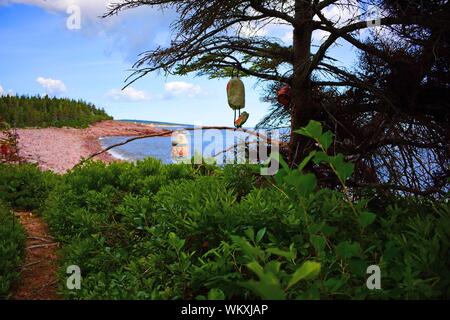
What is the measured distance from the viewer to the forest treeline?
521 inches

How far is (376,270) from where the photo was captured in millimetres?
1422

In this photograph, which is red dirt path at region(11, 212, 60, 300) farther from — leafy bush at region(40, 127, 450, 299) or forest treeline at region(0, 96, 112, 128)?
forest treeline at region(0, 96, 112, 128)

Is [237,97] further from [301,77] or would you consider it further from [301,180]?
[301,180]

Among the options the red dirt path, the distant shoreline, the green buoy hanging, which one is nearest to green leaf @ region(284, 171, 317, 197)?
the red dirt path

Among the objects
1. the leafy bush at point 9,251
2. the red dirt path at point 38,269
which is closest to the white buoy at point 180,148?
the red dirt path at point 38,269

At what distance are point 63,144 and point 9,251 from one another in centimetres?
725

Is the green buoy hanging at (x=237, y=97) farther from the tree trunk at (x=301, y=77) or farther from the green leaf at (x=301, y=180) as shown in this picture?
the green leaf at (x=301, y=180)

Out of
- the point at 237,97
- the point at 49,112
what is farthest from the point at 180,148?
the point at 49,112

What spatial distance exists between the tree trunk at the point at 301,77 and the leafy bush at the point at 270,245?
88 centimetres

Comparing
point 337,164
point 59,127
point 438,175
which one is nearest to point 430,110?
point 438,175

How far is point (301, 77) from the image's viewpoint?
157 inches

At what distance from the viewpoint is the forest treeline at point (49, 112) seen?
13234 mm

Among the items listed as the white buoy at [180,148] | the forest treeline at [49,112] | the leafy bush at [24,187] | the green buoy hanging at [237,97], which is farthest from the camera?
the forest treeline at [49,112]
